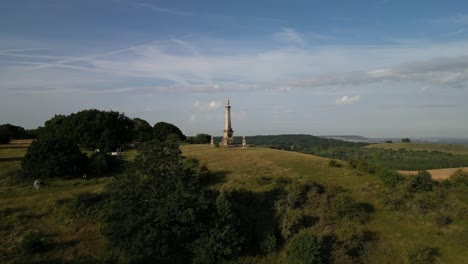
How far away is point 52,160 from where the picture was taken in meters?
38.3

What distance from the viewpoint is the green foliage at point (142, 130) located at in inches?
2936

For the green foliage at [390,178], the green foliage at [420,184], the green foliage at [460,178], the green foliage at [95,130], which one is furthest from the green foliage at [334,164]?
the green foliage at [95,130]

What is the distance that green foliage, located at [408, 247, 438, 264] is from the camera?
23.2m

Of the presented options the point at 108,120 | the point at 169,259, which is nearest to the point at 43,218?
the point at 169,259

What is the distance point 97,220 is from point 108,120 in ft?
104

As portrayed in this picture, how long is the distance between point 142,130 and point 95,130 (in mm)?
22806

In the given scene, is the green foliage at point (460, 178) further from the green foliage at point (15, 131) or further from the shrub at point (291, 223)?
the green foliage at point (15, 131)

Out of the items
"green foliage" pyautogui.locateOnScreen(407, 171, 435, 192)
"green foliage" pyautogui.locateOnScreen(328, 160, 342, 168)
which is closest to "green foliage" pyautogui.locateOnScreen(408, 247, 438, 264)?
"green foliage" pyautogui.locateOnScreen(407, 171, 435, 192)

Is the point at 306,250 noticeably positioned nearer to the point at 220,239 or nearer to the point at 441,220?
the point at 220,239

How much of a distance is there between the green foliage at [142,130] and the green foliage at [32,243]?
4833cm

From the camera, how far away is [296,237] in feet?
81.4

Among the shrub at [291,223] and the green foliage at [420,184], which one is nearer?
the shrub at [291,223]

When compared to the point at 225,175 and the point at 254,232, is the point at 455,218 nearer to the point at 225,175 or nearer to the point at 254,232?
the point at 254,232

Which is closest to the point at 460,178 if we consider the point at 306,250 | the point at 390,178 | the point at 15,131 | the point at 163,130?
the point at 390,178
